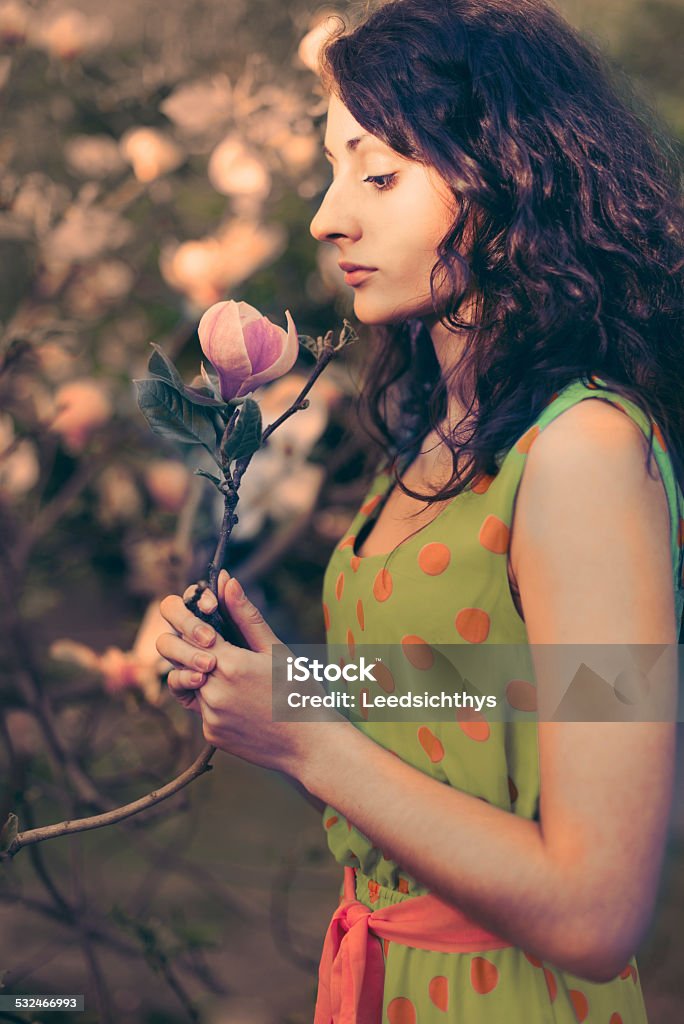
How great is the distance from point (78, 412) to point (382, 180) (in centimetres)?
67

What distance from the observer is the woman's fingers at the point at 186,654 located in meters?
0.66

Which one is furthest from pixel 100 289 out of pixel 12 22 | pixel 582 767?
pixel 582 767

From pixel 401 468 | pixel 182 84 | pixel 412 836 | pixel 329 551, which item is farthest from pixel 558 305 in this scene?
pixel 182 84

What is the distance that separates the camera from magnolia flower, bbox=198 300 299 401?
0.60 metres

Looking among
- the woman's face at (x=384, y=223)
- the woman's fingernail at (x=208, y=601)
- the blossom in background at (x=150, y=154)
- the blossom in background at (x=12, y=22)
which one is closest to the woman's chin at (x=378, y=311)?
the woman's face at (x=384, y=223)

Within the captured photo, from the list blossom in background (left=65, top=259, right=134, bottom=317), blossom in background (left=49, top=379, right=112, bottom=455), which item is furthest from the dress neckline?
blossom in background (left=65, top=259, right=134, bottom=317)

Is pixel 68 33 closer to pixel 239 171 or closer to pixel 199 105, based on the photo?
pixel 199 105

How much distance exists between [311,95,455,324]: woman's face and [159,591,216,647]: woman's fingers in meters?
0.28

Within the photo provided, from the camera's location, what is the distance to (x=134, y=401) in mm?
1343

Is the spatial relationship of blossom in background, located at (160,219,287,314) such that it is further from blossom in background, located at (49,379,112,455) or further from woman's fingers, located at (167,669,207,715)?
woman's fingers, located at (167,669,207,715)

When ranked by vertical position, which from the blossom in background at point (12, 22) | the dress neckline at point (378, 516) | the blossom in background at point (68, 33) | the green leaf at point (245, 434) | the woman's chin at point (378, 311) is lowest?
the dress neckline at point (378, 516)

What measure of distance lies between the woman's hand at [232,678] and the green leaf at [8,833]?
0.17m

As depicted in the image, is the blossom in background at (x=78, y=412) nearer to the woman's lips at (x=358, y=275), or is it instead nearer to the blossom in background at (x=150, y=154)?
the blossom in background at (x=150, y=154)

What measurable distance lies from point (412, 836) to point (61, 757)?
24.3 inches
